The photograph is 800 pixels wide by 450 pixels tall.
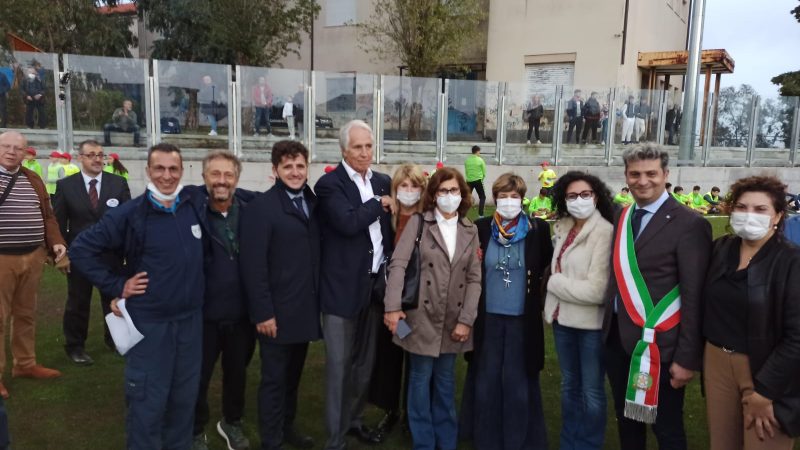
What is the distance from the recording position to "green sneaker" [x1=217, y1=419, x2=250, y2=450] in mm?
4000

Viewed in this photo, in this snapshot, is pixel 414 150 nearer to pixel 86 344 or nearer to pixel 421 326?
pixel 86 344

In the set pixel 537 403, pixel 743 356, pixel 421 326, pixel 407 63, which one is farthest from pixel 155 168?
pixel 407 63

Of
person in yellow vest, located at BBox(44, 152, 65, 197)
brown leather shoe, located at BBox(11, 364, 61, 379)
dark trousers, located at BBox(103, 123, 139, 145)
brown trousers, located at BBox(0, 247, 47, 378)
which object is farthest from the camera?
dark trousers, located at BBox(103, 123, 139, 145)

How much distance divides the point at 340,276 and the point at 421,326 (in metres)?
0.61

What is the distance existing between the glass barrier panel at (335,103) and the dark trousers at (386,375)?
12.0 meters

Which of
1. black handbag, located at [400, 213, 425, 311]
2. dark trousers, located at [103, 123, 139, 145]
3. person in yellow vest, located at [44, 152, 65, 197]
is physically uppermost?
dark trousers, located at [103, 123, 139, 145]

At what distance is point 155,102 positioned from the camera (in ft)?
47.1

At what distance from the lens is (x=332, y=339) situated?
3715 millimetres

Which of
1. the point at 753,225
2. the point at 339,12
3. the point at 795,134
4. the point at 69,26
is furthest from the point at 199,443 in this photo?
the point at 339,12

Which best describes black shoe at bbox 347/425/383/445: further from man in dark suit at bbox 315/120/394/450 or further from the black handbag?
the black handbag

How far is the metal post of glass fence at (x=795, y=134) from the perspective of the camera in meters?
22.6

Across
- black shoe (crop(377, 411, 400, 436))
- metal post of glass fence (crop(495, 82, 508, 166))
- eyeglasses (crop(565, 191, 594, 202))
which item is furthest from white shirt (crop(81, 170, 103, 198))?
metal post of glass fence (crop(495, 82, 508, 166))

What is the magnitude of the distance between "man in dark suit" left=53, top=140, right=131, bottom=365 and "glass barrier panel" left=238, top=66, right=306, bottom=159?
9.97 metres

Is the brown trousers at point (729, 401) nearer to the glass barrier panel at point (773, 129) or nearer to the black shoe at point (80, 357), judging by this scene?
the black shoe at point (80, 357)
